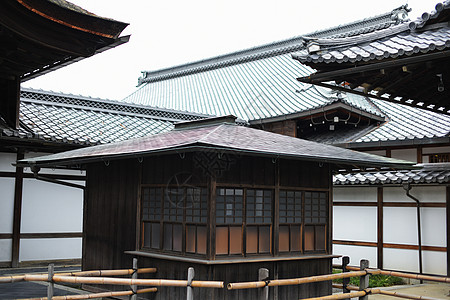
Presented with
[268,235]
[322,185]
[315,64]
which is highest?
[315,64]

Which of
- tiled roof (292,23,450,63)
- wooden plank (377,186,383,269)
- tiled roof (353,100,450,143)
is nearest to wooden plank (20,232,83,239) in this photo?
wooden plank (377,186,383,269)

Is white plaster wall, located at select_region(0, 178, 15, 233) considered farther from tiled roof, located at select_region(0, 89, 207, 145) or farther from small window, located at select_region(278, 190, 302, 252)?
small window, located at select_region(278, 190, 302, 252)

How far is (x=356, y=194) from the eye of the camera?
16.7 m

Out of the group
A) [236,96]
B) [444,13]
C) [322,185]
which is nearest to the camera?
[444,13]

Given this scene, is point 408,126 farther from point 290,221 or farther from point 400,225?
point 290,221

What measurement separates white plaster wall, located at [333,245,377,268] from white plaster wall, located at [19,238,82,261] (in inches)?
317

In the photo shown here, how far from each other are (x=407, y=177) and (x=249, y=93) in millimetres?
10820

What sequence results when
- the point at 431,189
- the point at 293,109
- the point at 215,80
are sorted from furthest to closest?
the point at 215,80 < the point at 293,109 < the point at 431,189

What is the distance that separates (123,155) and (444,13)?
6134 mm

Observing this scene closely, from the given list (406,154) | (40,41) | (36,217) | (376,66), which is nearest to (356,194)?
(406,154)

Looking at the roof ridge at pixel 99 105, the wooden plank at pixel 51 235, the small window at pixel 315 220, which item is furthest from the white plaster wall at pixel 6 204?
the small window at pixel 315 220

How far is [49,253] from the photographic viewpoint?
616 inches

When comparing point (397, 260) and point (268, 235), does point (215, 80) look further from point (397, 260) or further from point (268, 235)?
point (268, 235)

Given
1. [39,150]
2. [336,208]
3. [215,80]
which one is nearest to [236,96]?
[215,80]
